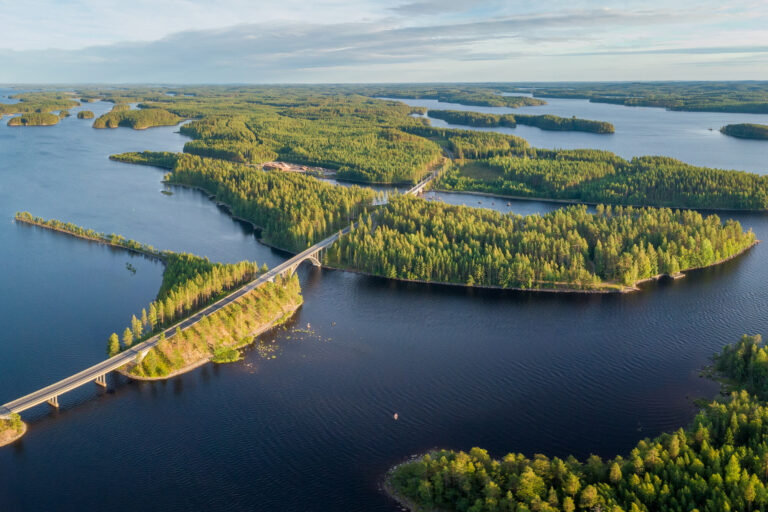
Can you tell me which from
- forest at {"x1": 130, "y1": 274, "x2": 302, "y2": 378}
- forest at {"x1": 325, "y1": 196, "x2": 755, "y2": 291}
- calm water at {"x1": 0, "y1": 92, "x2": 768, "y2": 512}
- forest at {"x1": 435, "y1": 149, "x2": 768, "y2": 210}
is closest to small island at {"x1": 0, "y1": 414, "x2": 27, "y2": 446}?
calm water at {"x1": 0, "y1": 92, "x2": 768, "y2": 512}

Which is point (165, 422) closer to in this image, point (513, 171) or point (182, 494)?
point (182, 494)

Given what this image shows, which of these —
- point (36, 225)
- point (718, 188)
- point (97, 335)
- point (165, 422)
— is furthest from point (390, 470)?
point (718, 188)

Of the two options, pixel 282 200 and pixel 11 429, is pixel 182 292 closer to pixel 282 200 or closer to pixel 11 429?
pixel 11 429

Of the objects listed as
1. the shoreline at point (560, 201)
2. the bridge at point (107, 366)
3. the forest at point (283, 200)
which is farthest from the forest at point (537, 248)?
the shoreline at point (560, 201)

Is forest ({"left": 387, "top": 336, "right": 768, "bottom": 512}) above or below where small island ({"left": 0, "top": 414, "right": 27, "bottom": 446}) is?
above

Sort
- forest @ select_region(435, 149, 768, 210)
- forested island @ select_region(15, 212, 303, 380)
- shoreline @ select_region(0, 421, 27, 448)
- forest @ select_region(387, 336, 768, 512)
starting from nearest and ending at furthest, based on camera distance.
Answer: forest @ select_region(387, 336, 768, 512) < shoreline @ select_region(0, 421, 27, 448) < forested island @ select_region(15, 212, 303, 380) < forest @ select_region(435, 149, 768, 210)

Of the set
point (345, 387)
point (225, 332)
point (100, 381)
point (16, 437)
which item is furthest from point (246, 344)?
point (16, 437)

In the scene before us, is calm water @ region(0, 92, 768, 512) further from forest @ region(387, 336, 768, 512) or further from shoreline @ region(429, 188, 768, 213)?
shoreline @ region(429, 188, 768, 213)
